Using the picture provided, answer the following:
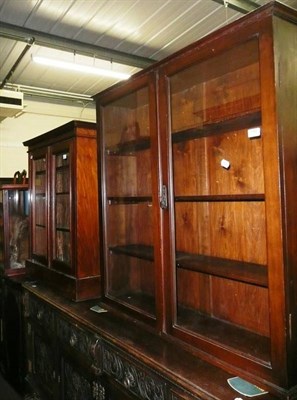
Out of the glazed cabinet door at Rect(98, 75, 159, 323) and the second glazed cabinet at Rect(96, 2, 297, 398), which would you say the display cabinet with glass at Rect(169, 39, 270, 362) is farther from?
the glazed cabinet door at Rect(98, 75, 159, 323)

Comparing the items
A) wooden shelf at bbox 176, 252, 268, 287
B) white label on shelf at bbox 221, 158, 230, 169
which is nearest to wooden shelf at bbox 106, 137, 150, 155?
white label on shelf at bbox 221, 158, 230, 169

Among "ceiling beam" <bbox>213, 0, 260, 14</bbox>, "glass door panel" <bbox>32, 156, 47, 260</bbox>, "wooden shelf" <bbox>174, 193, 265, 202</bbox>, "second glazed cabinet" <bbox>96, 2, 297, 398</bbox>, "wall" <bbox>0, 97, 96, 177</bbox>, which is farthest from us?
"wall" <bbox>0, 97, 96, 177</bbox>

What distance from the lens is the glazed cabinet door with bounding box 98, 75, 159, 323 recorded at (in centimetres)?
194

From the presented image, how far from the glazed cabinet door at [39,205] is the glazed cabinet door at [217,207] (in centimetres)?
139

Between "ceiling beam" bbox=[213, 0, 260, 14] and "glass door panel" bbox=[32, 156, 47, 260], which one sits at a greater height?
"ceiling beam" bbox=[213, 0, 260, 14]

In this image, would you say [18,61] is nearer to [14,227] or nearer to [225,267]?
[14,227]

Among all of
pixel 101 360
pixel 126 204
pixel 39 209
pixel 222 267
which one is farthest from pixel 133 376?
pixel 39 209

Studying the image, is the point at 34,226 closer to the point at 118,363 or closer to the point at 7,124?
the point at 118,363

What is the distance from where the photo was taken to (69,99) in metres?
4.55

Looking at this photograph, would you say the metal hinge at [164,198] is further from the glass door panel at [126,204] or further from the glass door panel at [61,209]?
the glass door panel at [61,209]

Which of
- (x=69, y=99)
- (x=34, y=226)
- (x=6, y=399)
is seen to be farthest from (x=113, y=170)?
(x=69, y=99)

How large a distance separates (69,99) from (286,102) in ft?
12.8

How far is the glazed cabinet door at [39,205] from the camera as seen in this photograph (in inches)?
108

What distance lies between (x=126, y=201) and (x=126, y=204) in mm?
29
